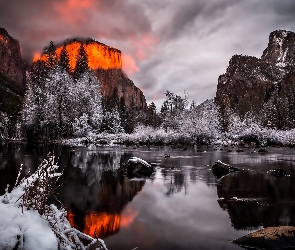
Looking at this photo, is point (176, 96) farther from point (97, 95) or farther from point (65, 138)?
point (65, 138)

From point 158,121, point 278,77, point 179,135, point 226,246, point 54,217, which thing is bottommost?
point 226,246

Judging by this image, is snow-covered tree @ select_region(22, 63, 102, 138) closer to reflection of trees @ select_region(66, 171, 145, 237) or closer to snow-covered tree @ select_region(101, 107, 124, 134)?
snow-covered tree @ select_region(101, 107, 124, 134)

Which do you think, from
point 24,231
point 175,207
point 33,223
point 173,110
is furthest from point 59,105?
point 24,231

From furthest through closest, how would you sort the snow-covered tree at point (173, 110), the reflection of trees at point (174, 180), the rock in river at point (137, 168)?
1. the snow-covered tree at point (173, 110)
2. the rock in river at point (137, 168)
3. the reflection of trees at point (174, 180)

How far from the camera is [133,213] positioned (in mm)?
9492

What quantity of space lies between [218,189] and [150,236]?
6485mm

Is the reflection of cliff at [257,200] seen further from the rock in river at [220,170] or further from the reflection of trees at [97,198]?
the reflection of trees at [97,198]

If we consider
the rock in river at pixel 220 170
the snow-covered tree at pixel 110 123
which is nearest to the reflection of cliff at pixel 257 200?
the rock in river at pixel 220 170

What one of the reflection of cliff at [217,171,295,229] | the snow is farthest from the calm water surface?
the snow

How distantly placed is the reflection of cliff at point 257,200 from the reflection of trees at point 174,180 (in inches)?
68.6

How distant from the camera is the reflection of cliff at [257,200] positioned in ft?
28.4

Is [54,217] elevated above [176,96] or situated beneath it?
situated beneath

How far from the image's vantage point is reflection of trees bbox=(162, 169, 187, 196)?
13.4 metres

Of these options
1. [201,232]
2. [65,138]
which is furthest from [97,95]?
[201,232]
